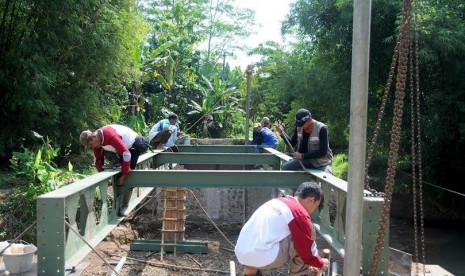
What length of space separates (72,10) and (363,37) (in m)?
9.40

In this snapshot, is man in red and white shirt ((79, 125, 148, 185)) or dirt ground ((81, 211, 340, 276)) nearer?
man in red and white shirt ((79, 125, 148, 185))

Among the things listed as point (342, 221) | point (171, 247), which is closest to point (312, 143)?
point (342, 221)

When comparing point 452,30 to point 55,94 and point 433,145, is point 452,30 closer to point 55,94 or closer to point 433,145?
point 433,145

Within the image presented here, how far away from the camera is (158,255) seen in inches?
404

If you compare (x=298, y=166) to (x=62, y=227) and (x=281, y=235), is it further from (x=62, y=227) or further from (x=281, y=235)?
(x=62, y=227)

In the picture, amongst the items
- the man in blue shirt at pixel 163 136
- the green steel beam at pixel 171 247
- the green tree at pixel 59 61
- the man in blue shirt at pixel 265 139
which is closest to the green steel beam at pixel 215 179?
the man in blue shirt at pixel 163 136

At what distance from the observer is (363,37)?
2.71 metres

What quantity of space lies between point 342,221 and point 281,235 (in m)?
1.03

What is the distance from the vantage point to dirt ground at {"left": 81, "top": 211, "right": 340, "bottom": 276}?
9.24 meters

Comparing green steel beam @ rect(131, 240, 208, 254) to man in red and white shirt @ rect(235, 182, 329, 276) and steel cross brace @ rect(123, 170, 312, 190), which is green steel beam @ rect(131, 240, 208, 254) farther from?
man in red and white shirt @ rect(235, 182, 329, 276)

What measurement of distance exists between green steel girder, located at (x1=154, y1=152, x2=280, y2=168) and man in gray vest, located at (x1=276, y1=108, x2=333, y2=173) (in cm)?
183

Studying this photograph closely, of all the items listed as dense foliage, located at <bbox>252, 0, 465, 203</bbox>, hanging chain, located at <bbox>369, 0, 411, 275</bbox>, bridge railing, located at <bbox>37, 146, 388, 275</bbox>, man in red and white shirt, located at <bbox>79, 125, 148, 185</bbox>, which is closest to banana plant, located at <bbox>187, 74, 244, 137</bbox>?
dense foliage, located at <bbox>252, 0, 465, 203</bbox>

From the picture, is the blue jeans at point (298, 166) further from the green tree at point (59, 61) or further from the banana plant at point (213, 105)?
the banana plant at point (213, 105)

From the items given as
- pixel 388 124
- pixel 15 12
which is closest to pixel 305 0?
pixel 388 124
